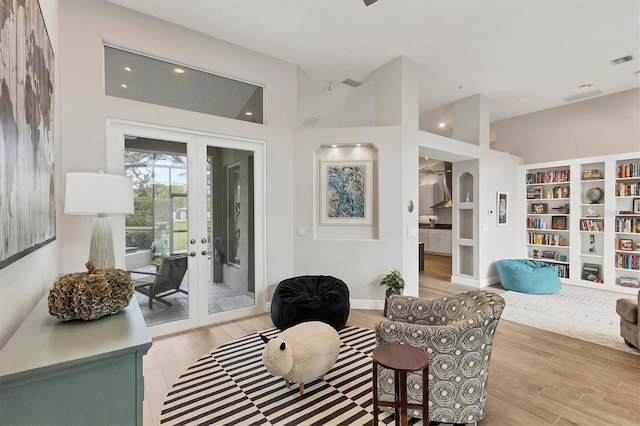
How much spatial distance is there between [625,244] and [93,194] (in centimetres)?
769

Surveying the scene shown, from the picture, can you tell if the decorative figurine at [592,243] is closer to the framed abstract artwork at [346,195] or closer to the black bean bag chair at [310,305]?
the framed abstract artwork at [346,195]

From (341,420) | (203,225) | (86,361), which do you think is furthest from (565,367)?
(203,225)

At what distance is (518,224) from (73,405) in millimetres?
7629

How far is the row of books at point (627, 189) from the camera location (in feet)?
16.8

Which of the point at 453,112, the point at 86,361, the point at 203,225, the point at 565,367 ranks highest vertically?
the point at 453,112

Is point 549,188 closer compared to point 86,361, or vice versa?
point 86,361

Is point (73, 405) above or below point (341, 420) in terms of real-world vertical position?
above

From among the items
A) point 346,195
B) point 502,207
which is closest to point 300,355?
point 346,195

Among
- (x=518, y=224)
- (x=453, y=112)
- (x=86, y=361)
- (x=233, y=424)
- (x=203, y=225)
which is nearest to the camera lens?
(x=86, y=361)

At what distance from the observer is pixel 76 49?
2938mm

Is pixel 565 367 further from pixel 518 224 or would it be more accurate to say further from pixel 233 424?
pixel 518 224

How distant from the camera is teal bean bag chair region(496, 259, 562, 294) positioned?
17.0 ft

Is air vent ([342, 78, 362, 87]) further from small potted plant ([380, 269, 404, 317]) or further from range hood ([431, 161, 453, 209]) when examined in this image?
range hood ([431, 161, 453, 209])

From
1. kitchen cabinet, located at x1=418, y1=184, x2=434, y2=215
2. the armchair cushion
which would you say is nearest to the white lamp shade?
the armchair cushion
